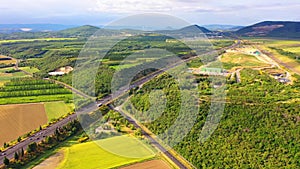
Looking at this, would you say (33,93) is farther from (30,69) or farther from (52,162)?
(30,69)

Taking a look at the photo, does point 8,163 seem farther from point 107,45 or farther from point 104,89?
point 107,45

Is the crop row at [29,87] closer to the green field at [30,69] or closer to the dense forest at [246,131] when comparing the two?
the green field at [30,69]

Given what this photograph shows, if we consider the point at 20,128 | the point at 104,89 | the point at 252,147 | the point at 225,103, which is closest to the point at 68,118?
the point at 20,128

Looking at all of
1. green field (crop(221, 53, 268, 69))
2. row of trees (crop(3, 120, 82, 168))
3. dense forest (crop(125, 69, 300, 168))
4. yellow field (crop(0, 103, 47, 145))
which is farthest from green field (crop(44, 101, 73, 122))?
green field (crop(221, 53, 268, 69))

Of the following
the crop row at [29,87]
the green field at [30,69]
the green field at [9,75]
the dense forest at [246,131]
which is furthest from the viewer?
the green field at [30,69]

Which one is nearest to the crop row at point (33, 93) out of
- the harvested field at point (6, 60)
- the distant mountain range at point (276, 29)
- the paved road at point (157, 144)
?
the paved road at point (157, 144)

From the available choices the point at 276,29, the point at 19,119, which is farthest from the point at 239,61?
the point at 276,29

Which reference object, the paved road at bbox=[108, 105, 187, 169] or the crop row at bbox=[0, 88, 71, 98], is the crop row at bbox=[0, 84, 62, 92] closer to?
the crop row at bbox=[0, 88, 71, 98]

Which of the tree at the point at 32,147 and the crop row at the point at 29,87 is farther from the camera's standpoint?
the crop row at the point at 29,87
